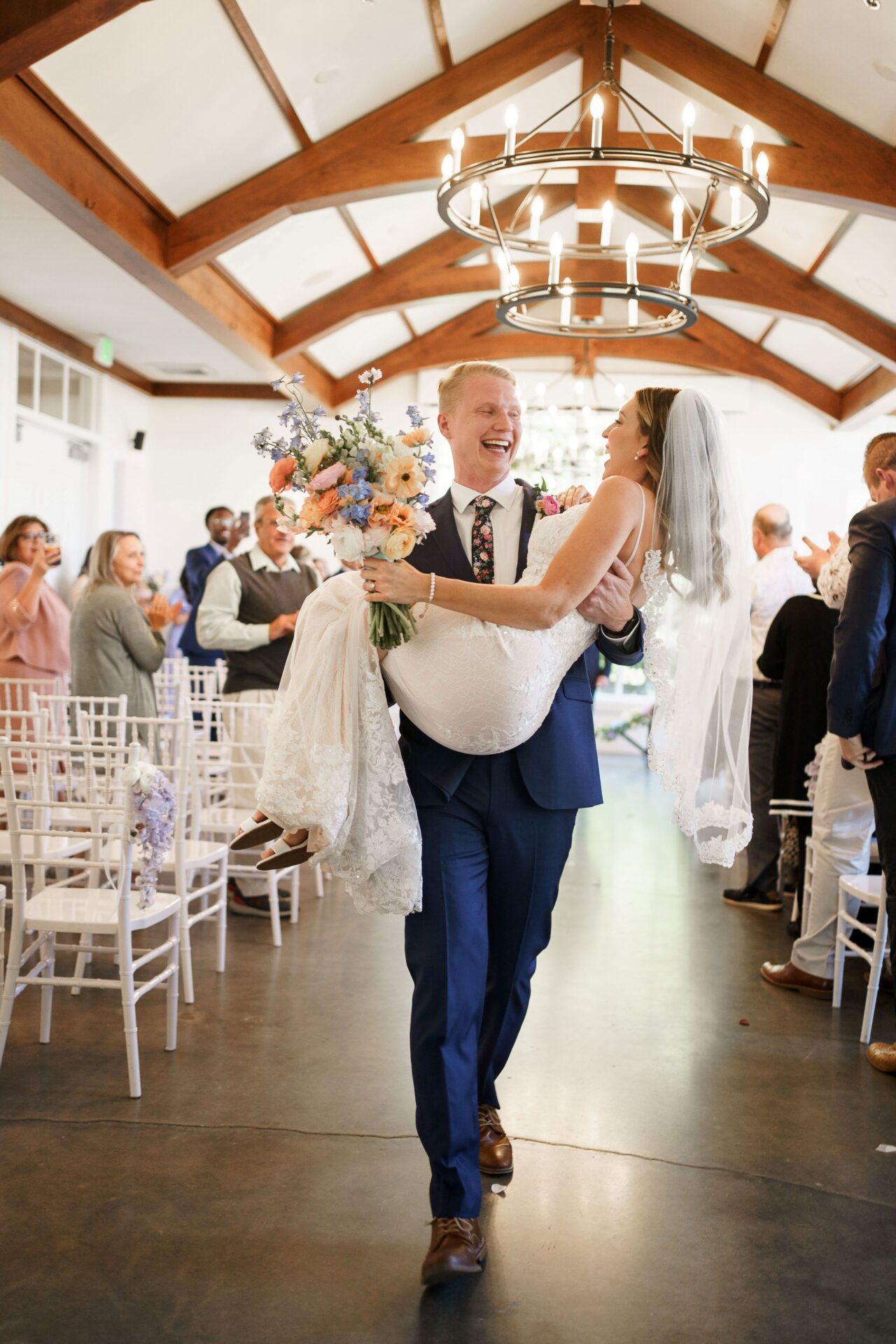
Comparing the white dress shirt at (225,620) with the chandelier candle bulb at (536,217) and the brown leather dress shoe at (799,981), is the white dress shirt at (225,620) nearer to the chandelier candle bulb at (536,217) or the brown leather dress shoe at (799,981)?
the chandelier candle bulb at (536,217)

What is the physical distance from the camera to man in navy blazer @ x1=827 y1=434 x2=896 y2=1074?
11.9 feet

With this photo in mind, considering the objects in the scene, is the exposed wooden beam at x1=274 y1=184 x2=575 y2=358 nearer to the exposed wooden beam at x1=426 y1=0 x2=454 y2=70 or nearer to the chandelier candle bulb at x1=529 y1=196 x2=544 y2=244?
the exposed wooden beam at x1=426 y1=0 x2=454 y2=70

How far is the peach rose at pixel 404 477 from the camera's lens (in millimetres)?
2260

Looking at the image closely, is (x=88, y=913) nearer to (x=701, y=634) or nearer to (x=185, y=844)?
(x=185, y=844)

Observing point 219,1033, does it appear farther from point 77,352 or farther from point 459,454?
point 77,352

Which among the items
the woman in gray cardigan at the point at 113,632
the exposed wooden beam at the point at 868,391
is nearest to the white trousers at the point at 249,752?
the woman in gray cardigan at the point at 113,632

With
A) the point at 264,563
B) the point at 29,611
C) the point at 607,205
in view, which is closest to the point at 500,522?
the point at 607,205

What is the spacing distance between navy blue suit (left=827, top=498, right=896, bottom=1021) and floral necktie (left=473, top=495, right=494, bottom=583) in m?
1.50

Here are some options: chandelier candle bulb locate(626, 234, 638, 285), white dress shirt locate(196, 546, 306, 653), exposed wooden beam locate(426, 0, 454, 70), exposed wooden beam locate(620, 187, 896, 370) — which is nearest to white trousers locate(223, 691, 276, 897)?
white dress shirt locate(196, 546, 306, 653)

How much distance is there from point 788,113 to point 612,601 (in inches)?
220

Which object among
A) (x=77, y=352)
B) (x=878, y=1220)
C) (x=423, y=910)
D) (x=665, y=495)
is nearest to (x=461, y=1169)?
(x=423, y=910)

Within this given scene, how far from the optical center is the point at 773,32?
6484 mm

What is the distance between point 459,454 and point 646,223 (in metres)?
8.06

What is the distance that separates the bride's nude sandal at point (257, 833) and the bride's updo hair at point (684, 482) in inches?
40.5
